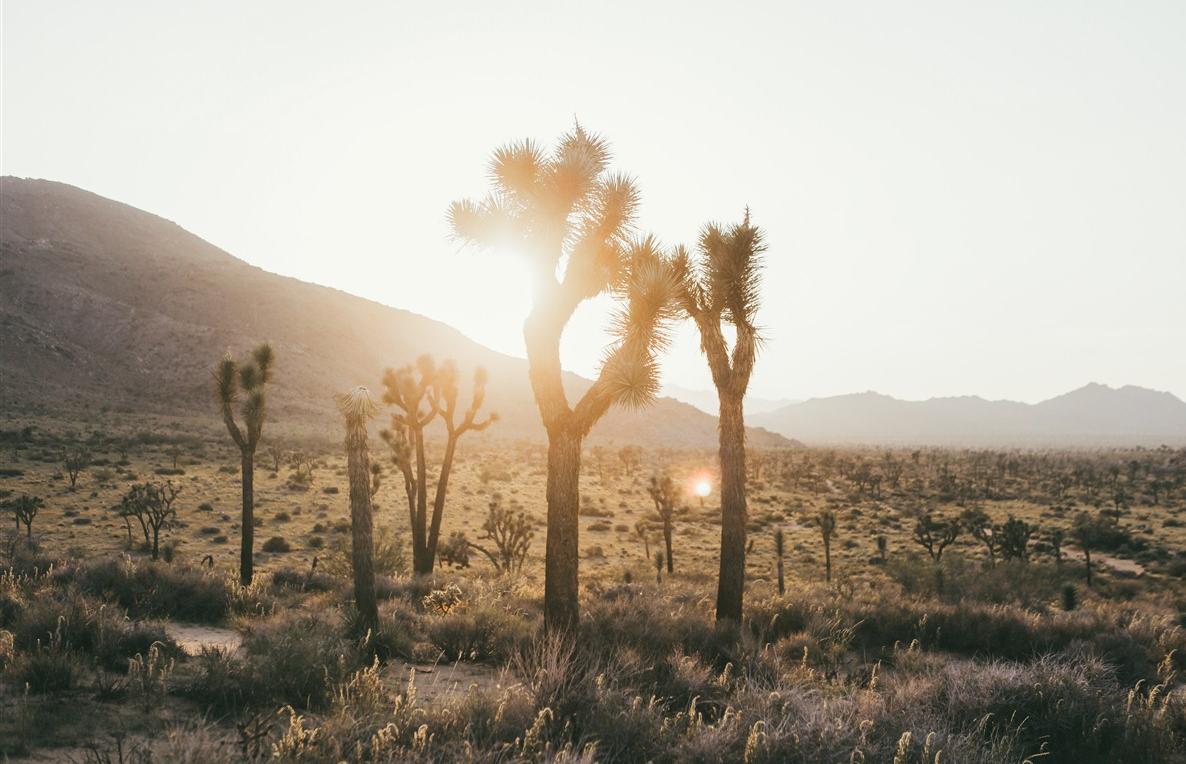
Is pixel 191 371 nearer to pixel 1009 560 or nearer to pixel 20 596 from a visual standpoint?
pixel 20 596

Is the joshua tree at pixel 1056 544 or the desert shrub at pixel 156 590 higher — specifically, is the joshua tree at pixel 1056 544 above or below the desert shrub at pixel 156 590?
below

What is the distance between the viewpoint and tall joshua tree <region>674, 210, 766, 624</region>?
12.5 metres

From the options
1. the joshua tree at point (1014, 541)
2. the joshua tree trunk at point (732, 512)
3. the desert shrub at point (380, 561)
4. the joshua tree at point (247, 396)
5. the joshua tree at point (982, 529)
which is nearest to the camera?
the joshua tree trunk at point (732, 512)

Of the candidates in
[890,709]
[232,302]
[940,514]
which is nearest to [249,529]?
[890,709]

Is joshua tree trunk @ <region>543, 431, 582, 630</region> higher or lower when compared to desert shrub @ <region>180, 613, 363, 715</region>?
higher

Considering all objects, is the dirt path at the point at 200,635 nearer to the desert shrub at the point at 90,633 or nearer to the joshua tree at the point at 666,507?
the desert shrub at the point at 90,633

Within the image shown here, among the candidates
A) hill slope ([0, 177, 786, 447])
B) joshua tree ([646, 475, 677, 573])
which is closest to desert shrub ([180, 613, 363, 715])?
joshua tree ([646, 475, 677, 573])

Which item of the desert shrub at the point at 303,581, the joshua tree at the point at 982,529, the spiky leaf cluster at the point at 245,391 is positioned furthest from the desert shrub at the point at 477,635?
the joshua tree at the point at 982,529

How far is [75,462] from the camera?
33.3 metres

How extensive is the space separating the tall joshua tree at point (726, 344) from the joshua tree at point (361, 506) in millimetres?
6488

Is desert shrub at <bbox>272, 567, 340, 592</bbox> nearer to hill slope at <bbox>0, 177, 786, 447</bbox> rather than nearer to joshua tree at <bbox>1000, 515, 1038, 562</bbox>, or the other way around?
joshua tree at <bbox>1000, 515, 1038, 562</bbox>

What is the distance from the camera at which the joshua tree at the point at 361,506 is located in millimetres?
10391

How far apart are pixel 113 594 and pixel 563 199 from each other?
1102 cm

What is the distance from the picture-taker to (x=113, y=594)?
11.7 m
